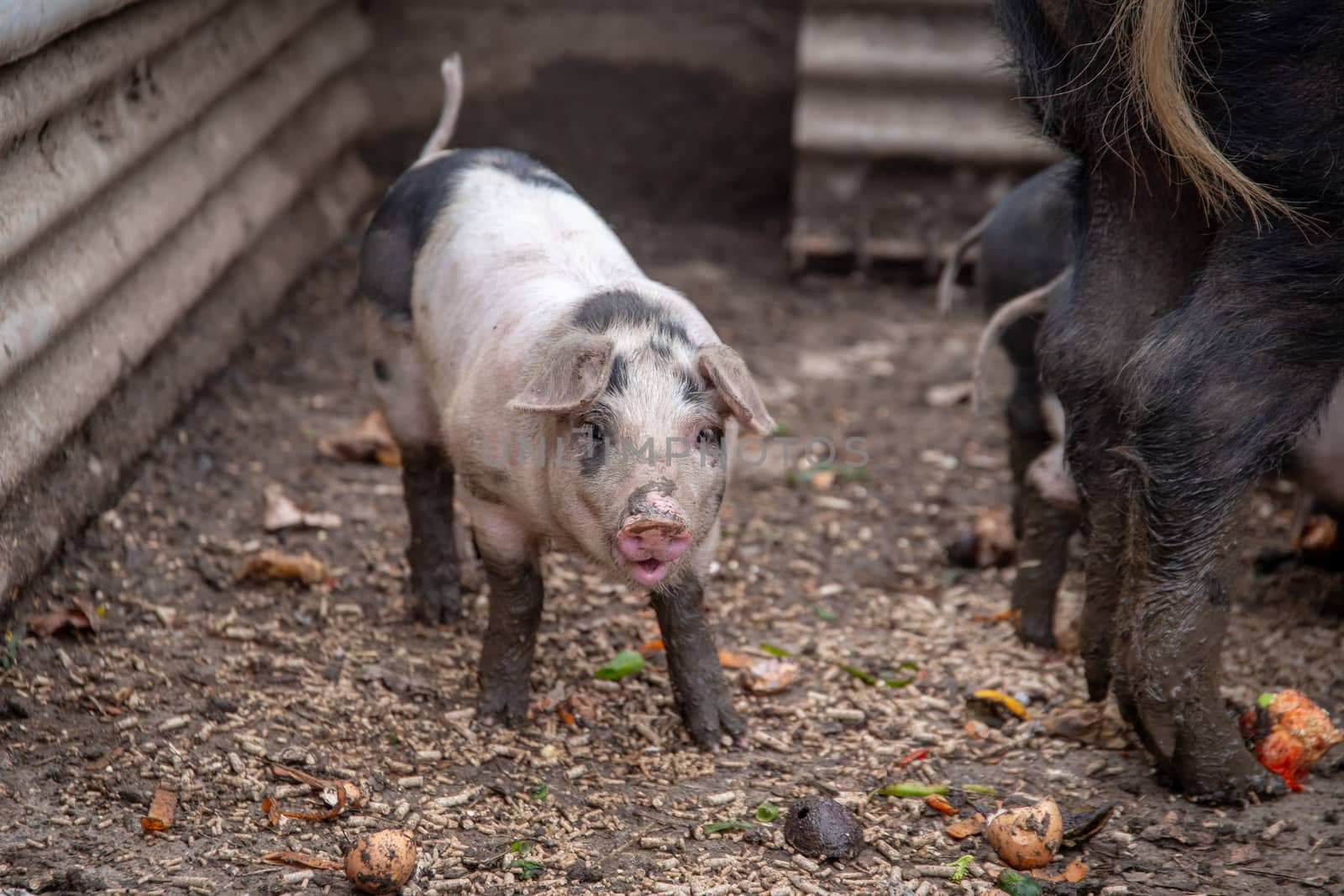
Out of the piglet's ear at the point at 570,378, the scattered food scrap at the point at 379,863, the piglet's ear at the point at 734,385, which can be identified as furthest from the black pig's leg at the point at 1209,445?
the scattered food scrap at the point at 379,863

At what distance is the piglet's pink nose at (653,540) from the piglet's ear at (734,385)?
0.98 feet

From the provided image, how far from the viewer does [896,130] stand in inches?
254

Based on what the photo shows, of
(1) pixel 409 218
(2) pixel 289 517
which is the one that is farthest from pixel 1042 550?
(2) pixel 289 517

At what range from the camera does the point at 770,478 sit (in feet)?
16.1

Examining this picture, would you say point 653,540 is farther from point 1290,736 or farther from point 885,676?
point 1290,736

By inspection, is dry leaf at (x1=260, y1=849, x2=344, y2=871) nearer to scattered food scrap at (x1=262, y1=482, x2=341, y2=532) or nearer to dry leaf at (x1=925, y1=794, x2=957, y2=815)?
dry leaf at (x1=925, y1=794, x2=957, y2=815)

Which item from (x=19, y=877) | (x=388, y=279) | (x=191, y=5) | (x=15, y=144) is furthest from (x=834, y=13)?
(x=19, y=877)

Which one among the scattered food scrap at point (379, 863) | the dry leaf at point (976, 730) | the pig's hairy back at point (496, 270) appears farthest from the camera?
the dry leaf at point (976, 730)

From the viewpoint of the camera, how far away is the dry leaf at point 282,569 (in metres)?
3.94

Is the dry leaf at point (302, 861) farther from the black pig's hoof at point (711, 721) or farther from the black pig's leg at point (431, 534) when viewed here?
the black pig's leg at point (431, 534)

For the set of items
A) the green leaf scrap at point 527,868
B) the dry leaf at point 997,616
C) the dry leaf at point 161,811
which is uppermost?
the dry leaf at point 161,811

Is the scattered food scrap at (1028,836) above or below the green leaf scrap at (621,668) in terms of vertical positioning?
above

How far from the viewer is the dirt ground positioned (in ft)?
9.42

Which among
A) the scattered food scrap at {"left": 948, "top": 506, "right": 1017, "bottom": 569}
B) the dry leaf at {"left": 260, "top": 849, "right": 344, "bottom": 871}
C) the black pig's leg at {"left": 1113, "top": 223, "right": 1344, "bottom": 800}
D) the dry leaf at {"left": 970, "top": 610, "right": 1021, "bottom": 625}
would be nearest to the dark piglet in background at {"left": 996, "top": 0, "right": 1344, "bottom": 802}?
the black pig's leg at {"left": 1113, "top": 223, "right": 1344, "bottom": 800}
